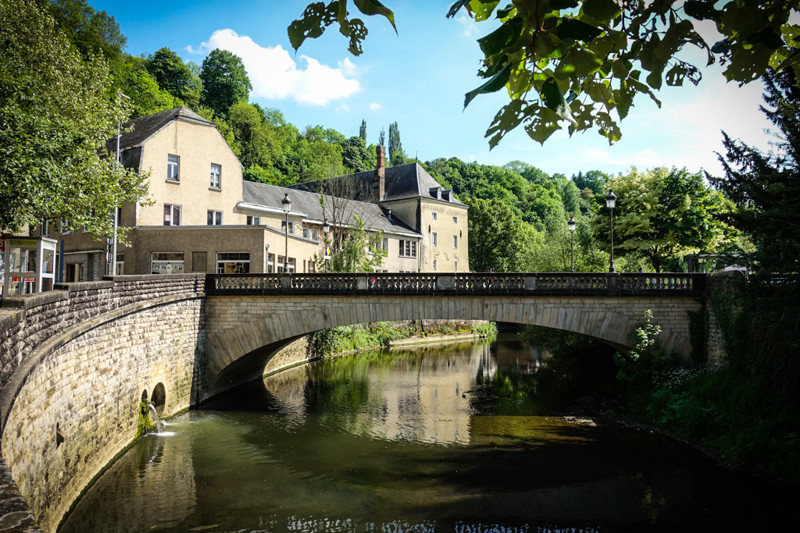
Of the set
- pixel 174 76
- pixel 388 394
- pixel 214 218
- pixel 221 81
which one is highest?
pixel 221 81

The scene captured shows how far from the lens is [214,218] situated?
3197 centimetres

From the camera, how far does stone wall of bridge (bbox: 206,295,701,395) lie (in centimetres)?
1906

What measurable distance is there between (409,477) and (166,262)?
1783cm

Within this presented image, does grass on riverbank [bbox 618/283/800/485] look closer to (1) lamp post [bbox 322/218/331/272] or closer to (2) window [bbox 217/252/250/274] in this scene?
(2) window [bbox 217/252/250/274]

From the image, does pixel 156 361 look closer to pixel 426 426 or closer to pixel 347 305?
pixel 347 305

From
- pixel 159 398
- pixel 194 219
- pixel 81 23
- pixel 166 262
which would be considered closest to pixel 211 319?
pixel 159 398

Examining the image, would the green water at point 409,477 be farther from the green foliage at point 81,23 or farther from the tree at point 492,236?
the tree at point 492,236

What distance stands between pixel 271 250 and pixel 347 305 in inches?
317

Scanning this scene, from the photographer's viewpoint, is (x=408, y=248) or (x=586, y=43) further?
(x=408, y=248)

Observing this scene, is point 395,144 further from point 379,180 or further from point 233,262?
point 233,262

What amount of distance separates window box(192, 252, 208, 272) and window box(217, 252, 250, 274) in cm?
69

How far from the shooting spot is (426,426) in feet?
62.0

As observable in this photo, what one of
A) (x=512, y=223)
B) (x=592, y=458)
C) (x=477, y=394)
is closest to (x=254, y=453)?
(x=592, y=458)

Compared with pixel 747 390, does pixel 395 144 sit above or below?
above
